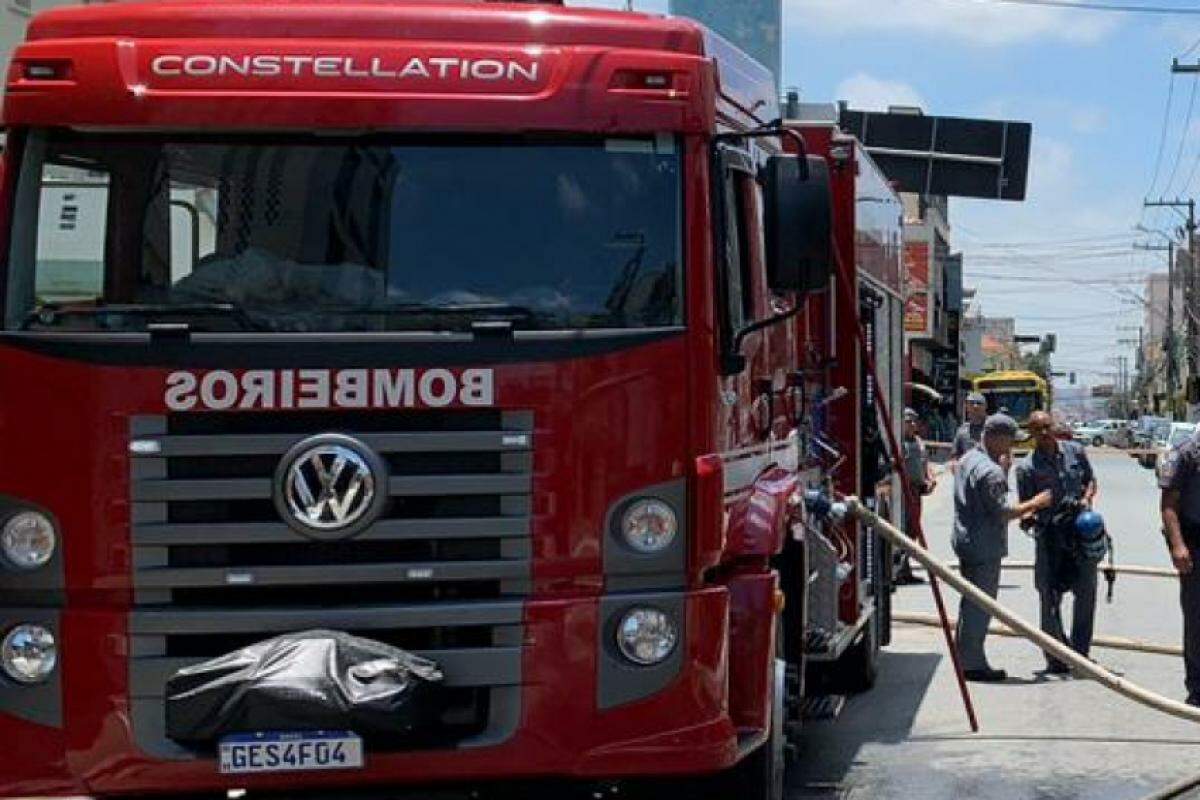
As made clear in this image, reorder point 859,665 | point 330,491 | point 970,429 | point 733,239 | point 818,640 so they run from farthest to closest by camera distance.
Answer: point 970,429 → point 859,665 → point 818,640 → point 733,239 → point 330,491

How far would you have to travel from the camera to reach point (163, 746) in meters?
5.00

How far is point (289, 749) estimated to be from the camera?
192 inches

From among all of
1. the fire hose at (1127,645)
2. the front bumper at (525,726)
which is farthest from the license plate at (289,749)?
the fire hose at (1127,645)

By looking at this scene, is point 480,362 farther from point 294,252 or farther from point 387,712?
point 387,712

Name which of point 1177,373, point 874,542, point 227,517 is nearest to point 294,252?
point 227,517

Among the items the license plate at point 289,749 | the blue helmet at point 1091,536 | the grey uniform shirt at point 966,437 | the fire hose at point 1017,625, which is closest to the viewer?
the license plate at point 289,749

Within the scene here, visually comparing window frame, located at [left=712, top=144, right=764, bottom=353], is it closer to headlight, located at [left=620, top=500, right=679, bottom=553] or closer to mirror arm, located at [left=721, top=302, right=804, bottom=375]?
mirror arm, located at [left=721, top=302, right=804, bottom=375]

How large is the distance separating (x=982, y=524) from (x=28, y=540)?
22.0ft

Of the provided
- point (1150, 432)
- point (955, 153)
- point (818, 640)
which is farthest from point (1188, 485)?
point (1150, 432)

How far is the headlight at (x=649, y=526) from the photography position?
510cm

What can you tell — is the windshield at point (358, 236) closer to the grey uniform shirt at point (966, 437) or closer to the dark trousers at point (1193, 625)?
the dark trousers at point (1193, 625)

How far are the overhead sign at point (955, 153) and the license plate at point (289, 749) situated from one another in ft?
74.1

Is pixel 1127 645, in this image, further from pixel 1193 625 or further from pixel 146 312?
pixel 146 312

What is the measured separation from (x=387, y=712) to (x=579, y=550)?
76 cm
